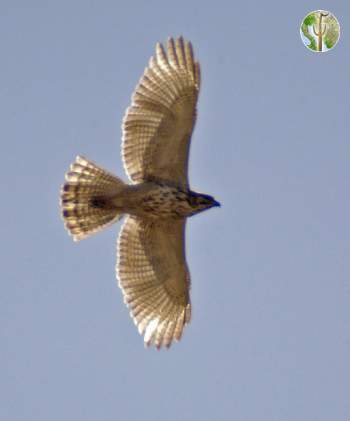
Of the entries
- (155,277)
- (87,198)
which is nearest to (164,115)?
(87,198)

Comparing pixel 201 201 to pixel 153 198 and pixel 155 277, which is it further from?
pixel 155 277

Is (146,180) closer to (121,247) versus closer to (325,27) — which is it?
(121,247)

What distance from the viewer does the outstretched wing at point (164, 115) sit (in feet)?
84.8

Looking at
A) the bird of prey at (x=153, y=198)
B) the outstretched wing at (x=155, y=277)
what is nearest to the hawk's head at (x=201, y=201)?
the bird of prey at (x=153, y=198)

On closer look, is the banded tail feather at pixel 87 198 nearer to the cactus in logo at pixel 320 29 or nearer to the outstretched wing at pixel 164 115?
the outstretched wing at pixel 164 115

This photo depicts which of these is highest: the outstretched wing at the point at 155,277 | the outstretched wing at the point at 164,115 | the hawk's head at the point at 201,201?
the outstretched wing at the point at 164,115

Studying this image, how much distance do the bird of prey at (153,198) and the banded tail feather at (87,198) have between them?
17 mm

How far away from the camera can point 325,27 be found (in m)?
29.2

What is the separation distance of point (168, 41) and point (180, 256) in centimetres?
374

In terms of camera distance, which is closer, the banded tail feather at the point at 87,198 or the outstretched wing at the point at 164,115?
the outstretched wing at the point at 164,115

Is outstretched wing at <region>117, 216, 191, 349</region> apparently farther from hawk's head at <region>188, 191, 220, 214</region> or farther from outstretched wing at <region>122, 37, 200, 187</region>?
outstretched wing at <region>122, 37, 200, 187</region>

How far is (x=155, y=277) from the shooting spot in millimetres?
27156

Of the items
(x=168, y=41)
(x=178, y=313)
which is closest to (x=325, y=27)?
Result: (x=168, y=41)

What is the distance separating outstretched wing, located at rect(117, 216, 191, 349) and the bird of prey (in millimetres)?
17
